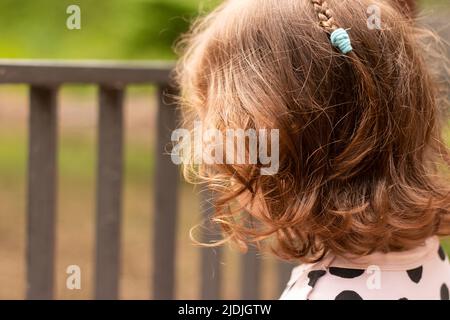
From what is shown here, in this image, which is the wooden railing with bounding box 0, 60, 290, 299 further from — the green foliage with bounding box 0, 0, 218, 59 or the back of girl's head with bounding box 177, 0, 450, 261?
the green foliage with bounding box 0, 0, 218, 59

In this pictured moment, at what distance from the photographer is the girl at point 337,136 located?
1.26 m

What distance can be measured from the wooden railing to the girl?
482 mm

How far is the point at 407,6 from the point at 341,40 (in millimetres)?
327

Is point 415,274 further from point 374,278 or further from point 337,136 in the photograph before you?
point 337,136

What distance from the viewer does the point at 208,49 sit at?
54.8 inches

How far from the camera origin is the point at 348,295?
4.10 feet

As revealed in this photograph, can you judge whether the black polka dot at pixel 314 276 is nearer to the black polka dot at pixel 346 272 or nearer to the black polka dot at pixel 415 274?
the black polka dot at pixel 346 272

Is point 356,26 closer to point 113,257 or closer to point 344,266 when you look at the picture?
point 344,266

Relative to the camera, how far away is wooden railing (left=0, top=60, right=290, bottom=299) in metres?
1.71

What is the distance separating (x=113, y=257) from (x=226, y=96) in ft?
2.43

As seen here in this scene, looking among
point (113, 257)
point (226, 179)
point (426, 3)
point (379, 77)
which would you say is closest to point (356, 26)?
point (379, 77)
